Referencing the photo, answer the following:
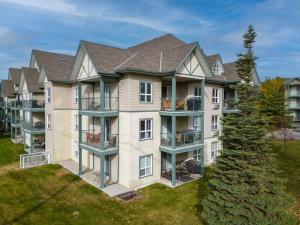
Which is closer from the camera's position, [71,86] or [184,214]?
[184,214]

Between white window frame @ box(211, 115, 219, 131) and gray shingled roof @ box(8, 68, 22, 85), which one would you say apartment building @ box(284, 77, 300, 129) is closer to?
white window frame @ box(211, 115, 219, 131)

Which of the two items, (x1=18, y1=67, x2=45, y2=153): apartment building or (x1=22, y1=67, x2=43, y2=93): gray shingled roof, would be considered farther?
(x1=22, y1=67, x2=43, y2=93): gray shingled roof

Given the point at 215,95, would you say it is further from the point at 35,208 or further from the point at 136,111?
the point at 35,208

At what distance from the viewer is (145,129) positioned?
56.0 ft

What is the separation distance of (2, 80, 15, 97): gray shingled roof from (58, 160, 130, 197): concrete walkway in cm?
2249

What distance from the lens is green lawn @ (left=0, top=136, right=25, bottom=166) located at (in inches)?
927

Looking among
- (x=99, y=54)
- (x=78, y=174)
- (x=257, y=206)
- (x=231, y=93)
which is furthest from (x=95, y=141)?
(x=231, y=93)

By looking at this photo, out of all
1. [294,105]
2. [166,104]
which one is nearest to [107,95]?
[166,104]

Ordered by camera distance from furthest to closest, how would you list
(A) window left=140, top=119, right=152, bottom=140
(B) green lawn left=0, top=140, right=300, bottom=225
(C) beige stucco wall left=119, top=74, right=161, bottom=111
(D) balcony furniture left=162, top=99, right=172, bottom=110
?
1. (D) balcony furniture left=162, top=99, right=172, bottom=110
2. (A) window left=140, top=119, right=152, bottom=140
3. (C) beige stucco wall left=119, top=74, right=161, bottom=111
4. (B) green lawn left=0, top=140, right=300, bottom=225

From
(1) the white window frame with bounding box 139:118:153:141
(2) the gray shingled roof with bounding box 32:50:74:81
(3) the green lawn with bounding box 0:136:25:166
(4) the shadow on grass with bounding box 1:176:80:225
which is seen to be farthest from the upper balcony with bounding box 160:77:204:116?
(3) the green lawn with bounding box 0:136:25:166

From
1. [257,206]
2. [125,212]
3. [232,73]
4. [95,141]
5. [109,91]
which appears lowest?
[125,212]

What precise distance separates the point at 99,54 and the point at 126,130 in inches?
253

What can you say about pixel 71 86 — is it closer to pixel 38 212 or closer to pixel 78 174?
pixel 78 174

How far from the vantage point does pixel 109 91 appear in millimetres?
18031
